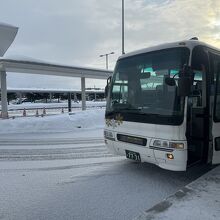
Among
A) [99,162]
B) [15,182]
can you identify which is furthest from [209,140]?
[15,182]

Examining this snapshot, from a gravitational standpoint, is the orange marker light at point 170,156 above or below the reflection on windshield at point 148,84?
below

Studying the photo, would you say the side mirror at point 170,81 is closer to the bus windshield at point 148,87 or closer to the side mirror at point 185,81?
the bus windshield at point 148,87

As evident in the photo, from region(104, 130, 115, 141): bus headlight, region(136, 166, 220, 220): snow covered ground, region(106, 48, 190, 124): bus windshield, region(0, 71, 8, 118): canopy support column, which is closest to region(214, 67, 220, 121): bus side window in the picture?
region(106, 48, 190, 124): bus windshield

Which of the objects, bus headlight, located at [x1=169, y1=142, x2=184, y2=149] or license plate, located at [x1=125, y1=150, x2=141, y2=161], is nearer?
bus headlight, located at [x1=169, y1=142, x2=184, y2=149]

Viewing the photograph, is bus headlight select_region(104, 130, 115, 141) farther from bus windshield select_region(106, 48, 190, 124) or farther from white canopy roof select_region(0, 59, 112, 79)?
white canopy roof select_region(0, 59, 112, 79)

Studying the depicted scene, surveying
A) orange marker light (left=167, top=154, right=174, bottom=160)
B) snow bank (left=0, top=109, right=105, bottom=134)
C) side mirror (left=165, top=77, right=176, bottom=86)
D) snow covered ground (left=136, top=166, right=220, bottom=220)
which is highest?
side mirror (left=165, top=77, right=176, bottom=86)

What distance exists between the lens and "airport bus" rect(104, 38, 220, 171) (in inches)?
218

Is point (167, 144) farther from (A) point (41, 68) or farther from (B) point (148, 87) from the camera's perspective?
(A) point (41, 68)

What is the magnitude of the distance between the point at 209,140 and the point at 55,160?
14.5ft

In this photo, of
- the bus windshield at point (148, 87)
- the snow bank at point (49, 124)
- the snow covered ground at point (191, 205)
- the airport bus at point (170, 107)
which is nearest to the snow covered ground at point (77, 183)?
the snow covered ground at point (191, 205)

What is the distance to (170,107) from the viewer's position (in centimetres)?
562

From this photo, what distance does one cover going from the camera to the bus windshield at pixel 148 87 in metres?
5.68

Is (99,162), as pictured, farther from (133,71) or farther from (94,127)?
(94,127)

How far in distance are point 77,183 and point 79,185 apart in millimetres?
145
